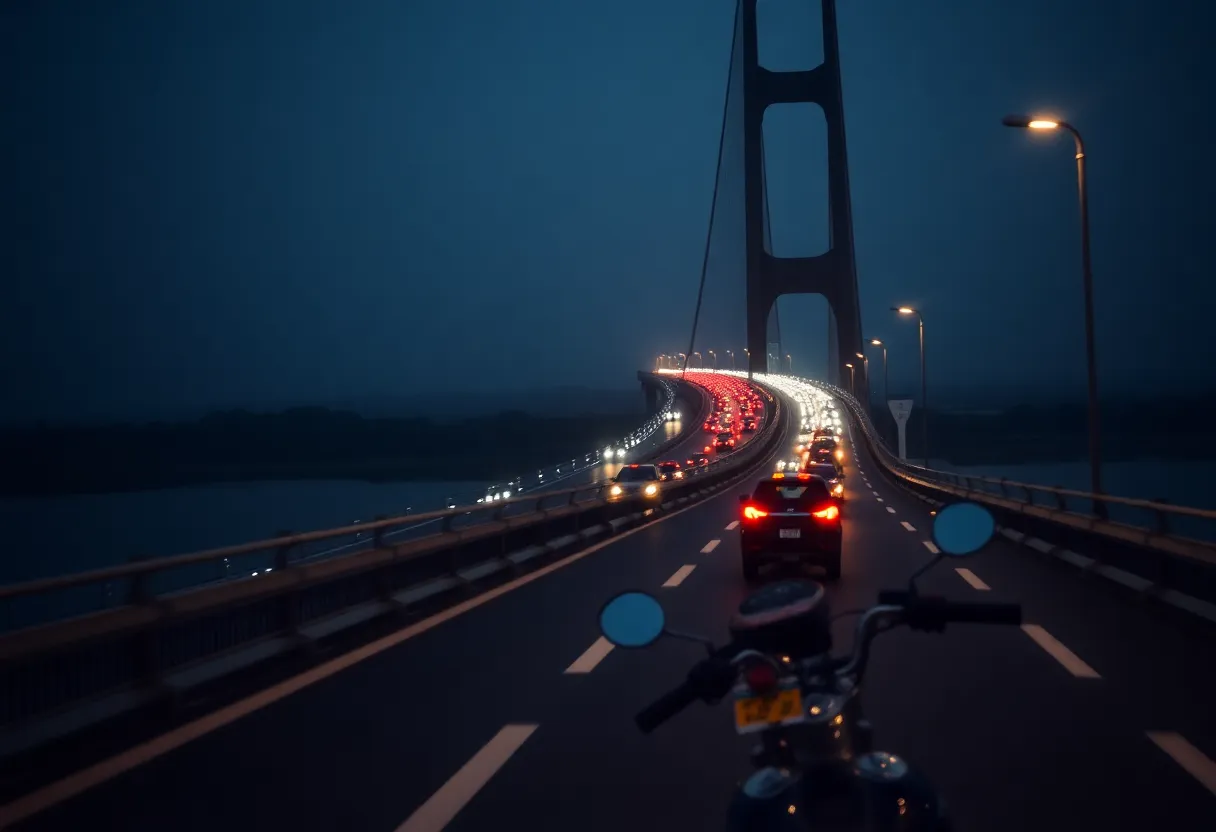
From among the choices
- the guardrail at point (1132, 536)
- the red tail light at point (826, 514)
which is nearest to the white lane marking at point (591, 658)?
the guardrail at point (1132, 536)

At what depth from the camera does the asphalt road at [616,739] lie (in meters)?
5.23

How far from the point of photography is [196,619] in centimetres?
809

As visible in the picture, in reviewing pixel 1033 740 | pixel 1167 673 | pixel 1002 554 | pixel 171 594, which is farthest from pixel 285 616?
pixel 1002 554

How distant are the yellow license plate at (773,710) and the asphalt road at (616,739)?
224cm

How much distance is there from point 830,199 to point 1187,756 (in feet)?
218

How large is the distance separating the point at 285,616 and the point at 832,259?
62698 millimetres

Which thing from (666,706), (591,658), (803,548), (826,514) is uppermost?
(666,706)

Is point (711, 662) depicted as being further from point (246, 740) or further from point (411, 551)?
point (411, 551)

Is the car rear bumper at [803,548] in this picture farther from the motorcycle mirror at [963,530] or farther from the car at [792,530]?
the motorcycle mirror at [963,530]

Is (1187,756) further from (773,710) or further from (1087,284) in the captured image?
(1087,284)

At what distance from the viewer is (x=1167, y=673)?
27.6 feet

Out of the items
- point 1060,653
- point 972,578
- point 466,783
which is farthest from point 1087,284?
point 466,783

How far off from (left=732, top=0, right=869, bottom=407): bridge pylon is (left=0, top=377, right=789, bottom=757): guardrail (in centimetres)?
5588

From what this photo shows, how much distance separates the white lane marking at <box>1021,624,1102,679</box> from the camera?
8.47 m
